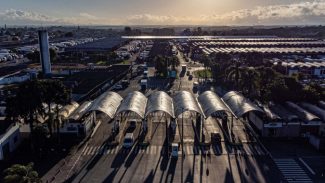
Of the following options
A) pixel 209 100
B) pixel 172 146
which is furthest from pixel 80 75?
pixel 172 146

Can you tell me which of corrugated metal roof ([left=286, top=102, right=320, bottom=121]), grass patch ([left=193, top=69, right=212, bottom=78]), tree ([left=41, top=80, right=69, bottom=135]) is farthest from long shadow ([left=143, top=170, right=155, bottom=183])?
grass patch ([left=193, top=69, right=212, bottom=78])

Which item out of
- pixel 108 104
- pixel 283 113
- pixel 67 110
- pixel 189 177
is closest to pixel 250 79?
pixel 283 113

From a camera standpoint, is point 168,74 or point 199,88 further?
point 168,74

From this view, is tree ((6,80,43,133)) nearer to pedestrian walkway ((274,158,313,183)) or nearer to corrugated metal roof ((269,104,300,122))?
pedestrian walkway ((274,158,313,183))

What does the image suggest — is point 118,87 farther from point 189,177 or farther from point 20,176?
point 20,176

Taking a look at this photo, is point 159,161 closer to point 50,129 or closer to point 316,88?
point 50,129

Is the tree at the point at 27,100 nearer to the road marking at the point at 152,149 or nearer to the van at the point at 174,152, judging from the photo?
the road marking at the point at 152,149

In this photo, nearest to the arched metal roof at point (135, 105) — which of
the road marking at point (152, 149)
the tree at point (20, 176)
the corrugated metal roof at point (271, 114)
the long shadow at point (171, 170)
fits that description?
the road marking at point (152, 149)
